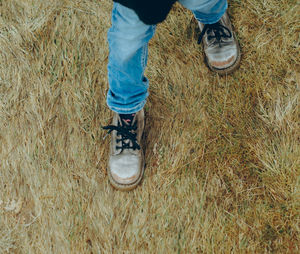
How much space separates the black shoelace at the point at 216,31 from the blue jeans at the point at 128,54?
0.17 meters

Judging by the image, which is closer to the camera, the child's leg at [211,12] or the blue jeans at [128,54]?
the blue jeans at [128,54]

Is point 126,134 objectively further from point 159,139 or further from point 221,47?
point 221,47

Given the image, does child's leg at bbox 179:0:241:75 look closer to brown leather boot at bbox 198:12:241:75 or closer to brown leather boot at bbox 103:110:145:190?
brown leather boot at bbox 198:12:241:75

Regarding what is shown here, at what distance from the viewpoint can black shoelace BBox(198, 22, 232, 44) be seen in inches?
54.2

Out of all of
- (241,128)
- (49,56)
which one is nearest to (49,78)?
(49,56)

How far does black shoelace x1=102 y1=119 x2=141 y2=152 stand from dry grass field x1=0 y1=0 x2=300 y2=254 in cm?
10

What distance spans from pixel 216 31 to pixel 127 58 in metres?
0.67

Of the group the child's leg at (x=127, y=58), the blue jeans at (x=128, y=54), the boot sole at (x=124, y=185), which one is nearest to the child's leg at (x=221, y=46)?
the blue jeans at (x=128, y=54)

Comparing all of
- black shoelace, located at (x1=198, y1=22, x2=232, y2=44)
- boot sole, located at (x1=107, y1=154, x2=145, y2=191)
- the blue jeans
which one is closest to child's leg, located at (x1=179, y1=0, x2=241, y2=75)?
black shoelace, located at (x1=198, y1=22, x2=232, y2=44)

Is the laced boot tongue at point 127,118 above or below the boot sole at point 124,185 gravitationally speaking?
above

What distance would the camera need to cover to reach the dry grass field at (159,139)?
1.28m

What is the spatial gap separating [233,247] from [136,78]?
903 mm

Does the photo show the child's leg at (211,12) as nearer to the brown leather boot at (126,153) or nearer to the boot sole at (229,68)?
the boot sole at (229,68)

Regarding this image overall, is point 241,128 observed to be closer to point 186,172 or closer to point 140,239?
point 186,172
